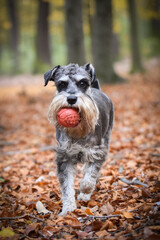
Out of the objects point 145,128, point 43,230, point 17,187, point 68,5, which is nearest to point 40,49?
point 68,5

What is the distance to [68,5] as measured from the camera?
10953 mm

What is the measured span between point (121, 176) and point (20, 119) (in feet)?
20.4

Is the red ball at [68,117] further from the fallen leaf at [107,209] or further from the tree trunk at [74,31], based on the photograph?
the tree trunk at [74,31]

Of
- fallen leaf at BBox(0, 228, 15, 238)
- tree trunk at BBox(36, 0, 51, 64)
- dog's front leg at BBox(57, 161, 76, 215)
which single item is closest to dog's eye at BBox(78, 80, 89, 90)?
dog's front leg at BBox(57, 161, 76, 215)

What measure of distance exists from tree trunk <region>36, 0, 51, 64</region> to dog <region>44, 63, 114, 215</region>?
62.6ft

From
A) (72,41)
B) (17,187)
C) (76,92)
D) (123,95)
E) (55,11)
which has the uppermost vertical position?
(55,11)

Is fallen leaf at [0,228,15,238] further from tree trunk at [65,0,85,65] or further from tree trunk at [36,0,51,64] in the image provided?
tree trunk at [36,0,51,64]

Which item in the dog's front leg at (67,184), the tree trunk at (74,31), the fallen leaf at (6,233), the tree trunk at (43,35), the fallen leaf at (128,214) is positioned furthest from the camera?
the tree trunk at (43,35)

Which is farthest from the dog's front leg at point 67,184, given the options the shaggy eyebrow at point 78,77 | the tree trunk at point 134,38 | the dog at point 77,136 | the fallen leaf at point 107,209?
the tree trunk at point 134,38

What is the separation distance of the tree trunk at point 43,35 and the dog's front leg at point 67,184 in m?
19.3

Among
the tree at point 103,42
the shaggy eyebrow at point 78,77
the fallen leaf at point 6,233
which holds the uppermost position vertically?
the tree at point 103,42

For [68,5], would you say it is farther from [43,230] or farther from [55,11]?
[55,11]

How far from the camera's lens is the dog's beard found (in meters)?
3.39

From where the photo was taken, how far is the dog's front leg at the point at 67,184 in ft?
11.8
